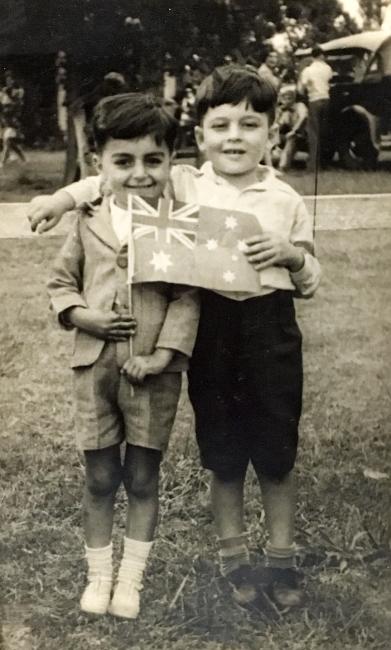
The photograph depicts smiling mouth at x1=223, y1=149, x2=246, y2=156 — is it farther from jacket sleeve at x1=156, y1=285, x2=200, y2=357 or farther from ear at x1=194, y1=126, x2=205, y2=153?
jacket sleeve at x1=156, y1=285, x2=200, y2=357

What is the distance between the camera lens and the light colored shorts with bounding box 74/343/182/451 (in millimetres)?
1798

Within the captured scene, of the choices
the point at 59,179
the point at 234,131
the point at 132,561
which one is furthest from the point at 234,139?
the point at 132,561

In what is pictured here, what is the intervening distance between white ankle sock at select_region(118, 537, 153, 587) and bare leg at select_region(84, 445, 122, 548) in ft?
0.15

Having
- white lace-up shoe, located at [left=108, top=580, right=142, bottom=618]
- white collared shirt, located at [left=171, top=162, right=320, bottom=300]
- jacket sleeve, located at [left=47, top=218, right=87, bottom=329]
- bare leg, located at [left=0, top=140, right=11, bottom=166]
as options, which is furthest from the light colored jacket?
white lace-up shoe, located at [left=108, top=580, right=142, bottom=618]

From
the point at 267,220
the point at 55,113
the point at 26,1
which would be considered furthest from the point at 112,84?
the point at 267,220

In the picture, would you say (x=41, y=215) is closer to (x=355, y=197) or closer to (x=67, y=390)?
(x=67, y=390)

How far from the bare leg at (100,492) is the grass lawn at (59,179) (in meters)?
0.52

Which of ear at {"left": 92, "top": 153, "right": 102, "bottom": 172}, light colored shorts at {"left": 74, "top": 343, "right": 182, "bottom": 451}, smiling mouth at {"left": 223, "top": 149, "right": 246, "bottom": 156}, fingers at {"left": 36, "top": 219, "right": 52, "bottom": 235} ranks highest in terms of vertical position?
smiling mouth at {"left": 223, "top": 149, "right": 246, "bottom": 156}

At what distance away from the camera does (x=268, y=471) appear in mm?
1915

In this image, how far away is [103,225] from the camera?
1764 millimetres

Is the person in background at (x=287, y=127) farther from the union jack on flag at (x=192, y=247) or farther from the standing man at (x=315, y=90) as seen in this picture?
the union jack on flag at (x=192, y=247)

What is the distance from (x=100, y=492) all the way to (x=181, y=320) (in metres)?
0.40

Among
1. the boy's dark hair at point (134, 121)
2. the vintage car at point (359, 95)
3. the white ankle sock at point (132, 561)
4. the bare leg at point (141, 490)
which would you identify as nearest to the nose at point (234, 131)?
the boy's dark hair at point (134, 121)

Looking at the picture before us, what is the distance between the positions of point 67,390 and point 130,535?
0.32 meters
